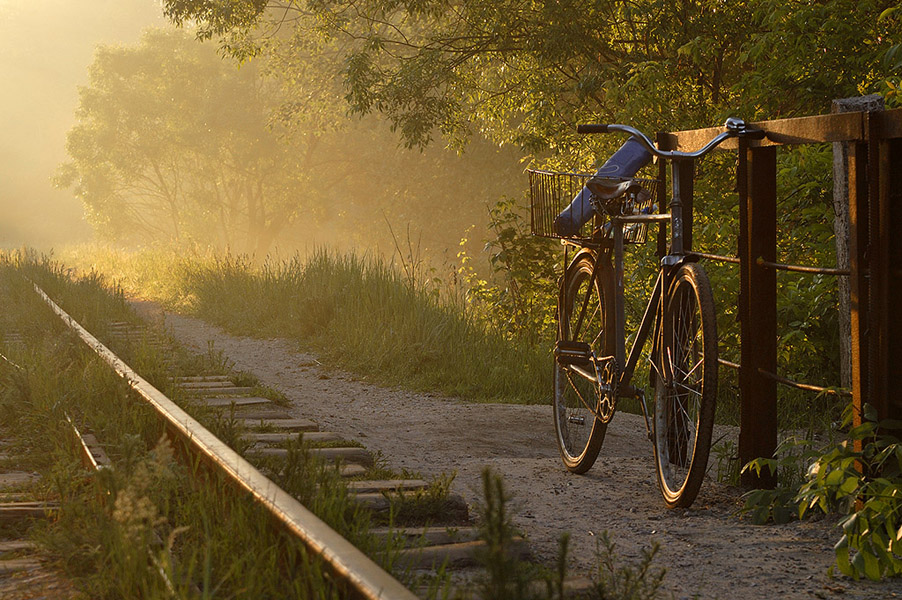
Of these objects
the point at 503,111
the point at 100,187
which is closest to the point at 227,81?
the point at 100,187

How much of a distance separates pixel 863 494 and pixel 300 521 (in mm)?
1983

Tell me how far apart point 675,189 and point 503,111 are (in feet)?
37.5

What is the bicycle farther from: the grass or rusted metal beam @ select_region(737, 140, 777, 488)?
the grass

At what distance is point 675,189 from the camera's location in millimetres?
4086

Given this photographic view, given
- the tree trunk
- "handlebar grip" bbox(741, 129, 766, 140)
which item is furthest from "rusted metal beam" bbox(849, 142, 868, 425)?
"handlebar grip" bbox(741, 129, 766, 140)

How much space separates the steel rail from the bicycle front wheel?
1.71m

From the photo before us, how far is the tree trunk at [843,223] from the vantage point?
13.4 ft

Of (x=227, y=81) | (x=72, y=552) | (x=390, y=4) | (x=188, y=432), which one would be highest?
(x=227, y=81)

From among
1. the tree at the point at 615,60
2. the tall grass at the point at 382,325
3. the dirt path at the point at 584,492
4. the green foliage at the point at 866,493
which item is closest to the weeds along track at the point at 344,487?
the dirt path at the point at 584,492

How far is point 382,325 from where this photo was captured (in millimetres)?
9281

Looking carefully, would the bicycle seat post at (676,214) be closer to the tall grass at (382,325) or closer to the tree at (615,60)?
the tall grass at (382,325)

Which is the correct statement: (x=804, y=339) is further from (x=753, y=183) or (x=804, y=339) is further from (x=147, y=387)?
(x=147, y=387)

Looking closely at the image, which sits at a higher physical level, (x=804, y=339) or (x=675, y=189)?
(x=675, y=189)

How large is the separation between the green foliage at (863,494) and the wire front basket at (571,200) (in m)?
1.43
